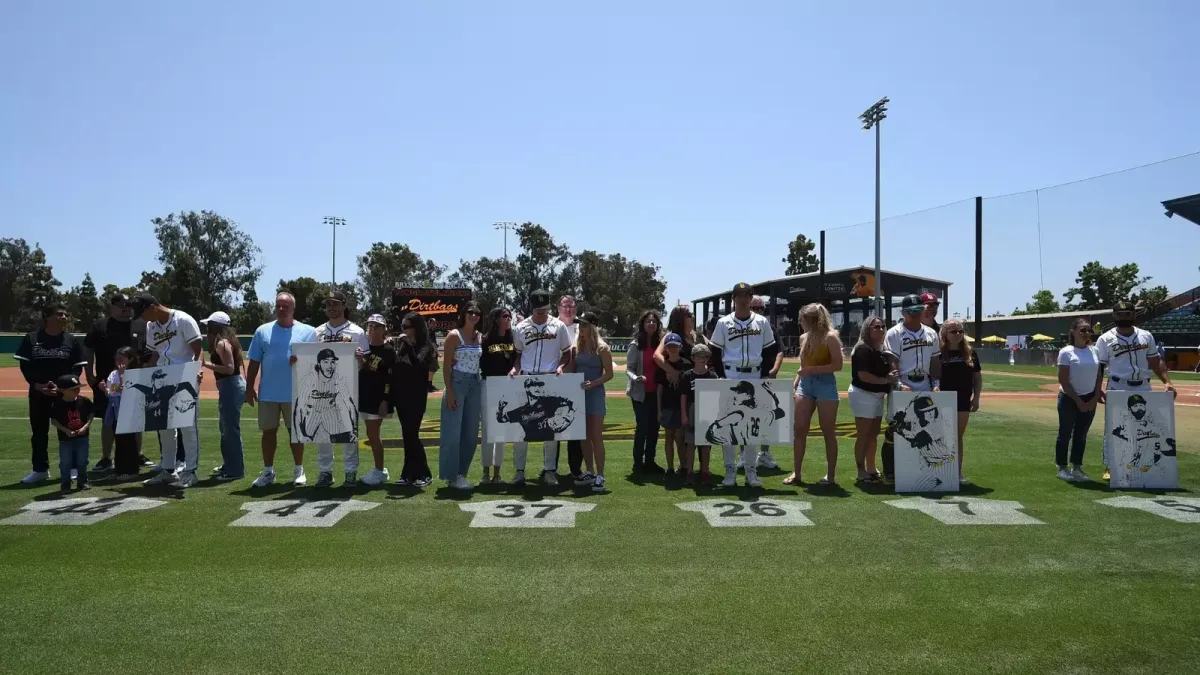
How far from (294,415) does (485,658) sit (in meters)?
4.65

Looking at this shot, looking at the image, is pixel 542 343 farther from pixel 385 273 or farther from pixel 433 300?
pixel 385 273

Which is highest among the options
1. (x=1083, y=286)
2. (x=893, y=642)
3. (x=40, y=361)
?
(x=1083, y=286)

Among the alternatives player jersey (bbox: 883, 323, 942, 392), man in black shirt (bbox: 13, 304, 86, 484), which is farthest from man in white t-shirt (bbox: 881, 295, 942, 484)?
man in black shirt (bbox: 13, 304, 86, 484)

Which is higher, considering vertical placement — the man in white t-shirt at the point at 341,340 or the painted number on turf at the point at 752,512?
the man in white t-shirt at the point at 341,340

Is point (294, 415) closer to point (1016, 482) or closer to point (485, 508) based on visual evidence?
point (485, 508)

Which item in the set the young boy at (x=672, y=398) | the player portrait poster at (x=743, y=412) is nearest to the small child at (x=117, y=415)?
the young boy at (x=672, y=398)

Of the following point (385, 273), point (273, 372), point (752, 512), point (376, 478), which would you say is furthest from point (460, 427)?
point (385, 273)

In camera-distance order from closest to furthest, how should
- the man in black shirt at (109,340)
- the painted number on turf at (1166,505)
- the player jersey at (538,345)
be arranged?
the painted number on turf at (1166,505) < the player jersey at (538,345) < the man in black shirt at (109,340)

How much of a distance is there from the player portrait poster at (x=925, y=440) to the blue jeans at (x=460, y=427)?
158 inches

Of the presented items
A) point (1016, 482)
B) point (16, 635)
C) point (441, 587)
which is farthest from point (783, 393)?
point (16, 635)

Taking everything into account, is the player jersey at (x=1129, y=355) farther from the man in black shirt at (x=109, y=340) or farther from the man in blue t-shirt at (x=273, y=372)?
the man in black shirt at (x=109, y=340)

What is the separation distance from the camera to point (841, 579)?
488 cm

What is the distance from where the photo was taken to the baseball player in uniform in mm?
7875

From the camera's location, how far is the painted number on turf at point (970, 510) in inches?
251
